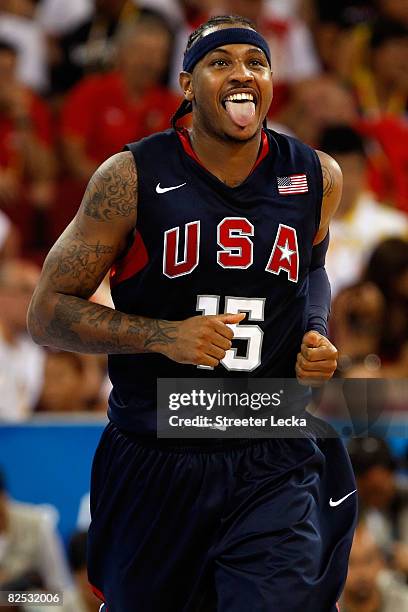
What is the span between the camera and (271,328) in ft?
12.3

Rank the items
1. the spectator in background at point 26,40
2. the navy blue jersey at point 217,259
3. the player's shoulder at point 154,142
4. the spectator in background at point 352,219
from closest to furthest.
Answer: the navy blue jersey at point 217,259 → the player's shoulder at point 154,142 → the spectator in background at point 352,219 → the spectator in background at point 26,40

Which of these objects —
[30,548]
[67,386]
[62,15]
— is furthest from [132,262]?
[62,15]

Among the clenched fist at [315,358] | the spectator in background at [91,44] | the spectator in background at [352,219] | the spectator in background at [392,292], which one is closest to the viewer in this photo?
the clenched fist at [315,358]

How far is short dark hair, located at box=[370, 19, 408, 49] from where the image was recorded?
8953 mm

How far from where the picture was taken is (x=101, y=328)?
365 centimetres

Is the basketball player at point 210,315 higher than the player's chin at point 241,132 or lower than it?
lower

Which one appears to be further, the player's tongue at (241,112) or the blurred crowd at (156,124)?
the blurred crowd at (156,124)

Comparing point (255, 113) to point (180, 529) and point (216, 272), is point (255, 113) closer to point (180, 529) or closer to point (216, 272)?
point (216, 272)

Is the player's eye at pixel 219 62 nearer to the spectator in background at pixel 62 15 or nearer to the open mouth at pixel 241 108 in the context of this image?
the open mouth at pixel 241 108

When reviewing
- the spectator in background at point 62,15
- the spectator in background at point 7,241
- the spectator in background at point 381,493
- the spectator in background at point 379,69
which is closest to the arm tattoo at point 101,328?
the spectator in background at point 381,493

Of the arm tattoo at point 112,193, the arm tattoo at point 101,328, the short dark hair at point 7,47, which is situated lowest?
the arm tattoo at point 101,328

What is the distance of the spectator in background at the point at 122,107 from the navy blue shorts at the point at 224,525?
462 cm

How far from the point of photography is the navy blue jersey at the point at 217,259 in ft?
12.1

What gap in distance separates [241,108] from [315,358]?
85 cm
